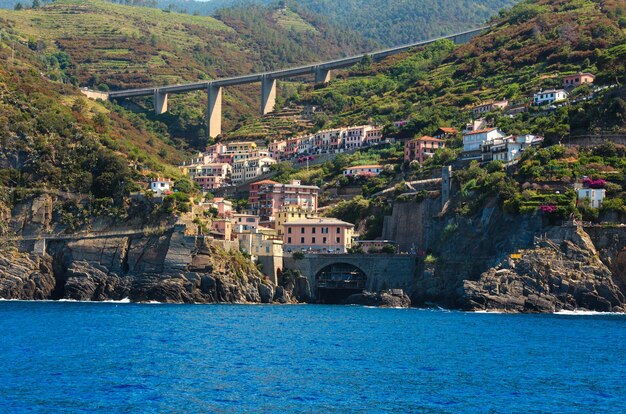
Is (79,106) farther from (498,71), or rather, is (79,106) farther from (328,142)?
(498,71)

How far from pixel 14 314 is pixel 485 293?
117 ft

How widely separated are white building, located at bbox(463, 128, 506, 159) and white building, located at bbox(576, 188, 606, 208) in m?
23.3

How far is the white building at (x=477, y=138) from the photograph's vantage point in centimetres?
11444

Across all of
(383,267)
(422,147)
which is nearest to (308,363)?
(383,267)

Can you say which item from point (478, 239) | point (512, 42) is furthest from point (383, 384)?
point (512, 42)

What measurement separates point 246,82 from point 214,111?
23.1ft

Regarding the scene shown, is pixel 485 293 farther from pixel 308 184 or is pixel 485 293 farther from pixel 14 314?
pixel 308 184

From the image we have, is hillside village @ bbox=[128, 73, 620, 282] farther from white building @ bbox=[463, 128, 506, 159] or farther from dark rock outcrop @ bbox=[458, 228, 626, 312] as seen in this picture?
dark rock outcrop @ bbox=[458, 228, 626, 312]

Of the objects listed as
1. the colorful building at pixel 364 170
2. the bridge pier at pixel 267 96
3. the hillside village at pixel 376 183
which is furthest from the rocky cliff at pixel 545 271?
the bridge pier at pixel 267 96

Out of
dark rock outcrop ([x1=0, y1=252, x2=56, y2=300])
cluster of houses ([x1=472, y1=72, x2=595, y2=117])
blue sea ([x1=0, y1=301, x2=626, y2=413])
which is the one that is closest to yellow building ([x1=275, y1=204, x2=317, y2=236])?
dark rock outcrop ([x1=0, y1=252, x2=56, y2=300])

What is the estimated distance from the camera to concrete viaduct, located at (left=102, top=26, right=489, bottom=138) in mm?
176750

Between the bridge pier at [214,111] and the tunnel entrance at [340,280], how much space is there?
76.5 meters

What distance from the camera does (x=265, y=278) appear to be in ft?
331

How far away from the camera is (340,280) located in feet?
334
